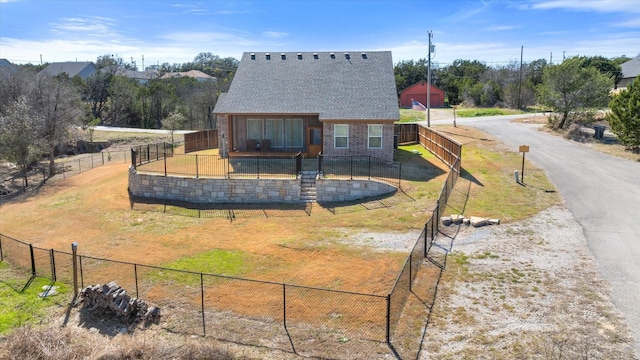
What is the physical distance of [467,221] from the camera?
746 inches

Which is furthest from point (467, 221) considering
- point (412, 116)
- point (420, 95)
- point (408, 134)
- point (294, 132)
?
point (420, 95)

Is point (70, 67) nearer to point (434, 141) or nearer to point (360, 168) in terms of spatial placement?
point (434, 141)

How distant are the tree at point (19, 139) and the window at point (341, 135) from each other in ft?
67.7

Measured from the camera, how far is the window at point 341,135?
1130 inches

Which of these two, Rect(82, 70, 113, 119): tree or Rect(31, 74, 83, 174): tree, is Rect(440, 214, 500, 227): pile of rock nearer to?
Rect(31, 74, 83, 174): tree

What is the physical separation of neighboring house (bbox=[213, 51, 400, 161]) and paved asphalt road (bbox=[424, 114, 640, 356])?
9951mm

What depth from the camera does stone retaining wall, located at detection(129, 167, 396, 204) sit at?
78.8 ft

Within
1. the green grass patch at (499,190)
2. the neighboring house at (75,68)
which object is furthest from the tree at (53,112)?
the neighboring house at (75,68)

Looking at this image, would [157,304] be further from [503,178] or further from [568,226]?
[503,178]

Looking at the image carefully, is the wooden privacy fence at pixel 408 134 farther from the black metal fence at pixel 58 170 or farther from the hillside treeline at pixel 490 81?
the hillside treeline at pixel 490 81

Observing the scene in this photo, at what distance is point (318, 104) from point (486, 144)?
13.3m

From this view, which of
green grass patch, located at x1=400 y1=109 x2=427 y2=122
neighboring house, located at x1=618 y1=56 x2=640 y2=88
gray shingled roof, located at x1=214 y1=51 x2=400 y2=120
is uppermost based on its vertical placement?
neighboring house, located at x1=618 y1=56 x2=640 y2=88

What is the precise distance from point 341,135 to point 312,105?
→ 8.79 feet

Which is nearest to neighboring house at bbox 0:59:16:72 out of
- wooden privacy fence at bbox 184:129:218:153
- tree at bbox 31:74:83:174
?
tree at bbox 31:74:83:174
